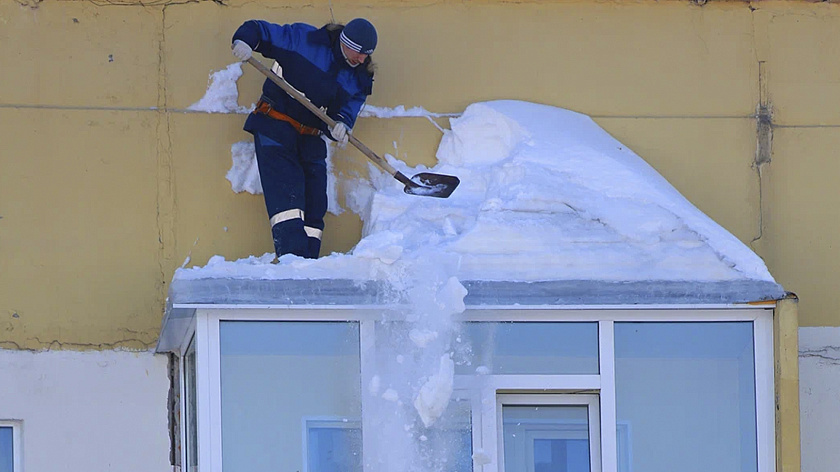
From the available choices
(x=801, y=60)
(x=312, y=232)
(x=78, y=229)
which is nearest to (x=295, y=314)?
(x=312, y=232)

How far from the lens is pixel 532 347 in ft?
22.1

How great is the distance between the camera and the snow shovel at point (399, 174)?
288 inches

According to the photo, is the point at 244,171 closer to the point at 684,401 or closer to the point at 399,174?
the point at 399,174

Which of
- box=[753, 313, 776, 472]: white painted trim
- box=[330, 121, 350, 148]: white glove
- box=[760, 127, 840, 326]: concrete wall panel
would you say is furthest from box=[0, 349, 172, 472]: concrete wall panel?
box=[760, 127, 840, 326]: concrete wall panel

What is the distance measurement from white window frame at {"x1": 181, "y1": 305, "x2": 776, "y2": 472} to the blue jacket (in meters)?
1.25

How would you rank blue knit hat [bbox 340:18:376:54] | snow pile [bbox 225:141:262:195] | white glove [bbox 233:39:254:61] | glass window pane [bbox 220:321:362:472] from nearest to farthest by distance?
glass window pane [bbox 220:321:362:472] < white glove [bbox 233:39:254:61] < blue knit hat [bbox 340:18:376:54] < snow pile [bbox 225:141:262:195]

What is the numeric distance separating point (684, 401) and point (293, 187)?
2.27 metres

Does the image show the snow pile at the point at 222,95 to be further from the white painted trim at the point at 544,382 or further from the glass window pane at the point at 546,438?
the glass window pane at the point at 546,438

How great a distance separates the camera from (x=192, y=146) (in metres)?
7.75

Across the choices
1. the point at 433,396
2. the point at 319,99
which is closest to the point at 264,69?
the point at 319,99

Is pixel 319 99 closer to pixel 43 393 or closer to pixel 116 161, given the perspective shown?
pixel 116 161

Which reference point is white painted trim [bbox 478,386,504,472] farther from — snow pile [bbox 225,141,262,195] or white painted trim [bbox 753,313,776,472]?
snow pile [bbox 225,141,262,195]

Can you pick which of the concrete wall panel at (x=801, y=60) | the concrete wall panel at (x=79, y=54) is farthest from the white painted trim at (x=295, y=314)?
the concrete wall panel at (x=801, y=60)

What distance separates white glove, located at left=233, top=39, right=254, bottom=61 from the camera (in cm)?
713
